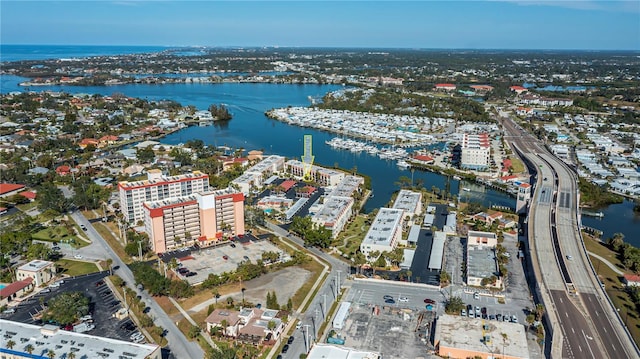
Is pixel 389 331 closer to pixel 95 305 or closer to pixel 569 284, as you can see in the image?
pixel 569 284

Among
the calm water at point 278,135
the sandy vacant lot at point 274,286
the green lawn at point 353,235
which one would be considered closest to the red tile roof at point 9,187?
the calm water at point 278,135

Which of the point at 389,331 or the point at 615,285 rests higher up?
the point at 615,285

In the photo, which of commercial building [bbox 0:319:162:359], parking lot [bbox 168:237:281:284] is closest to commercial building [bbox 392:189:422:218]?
parking lot [bbox 168:237:281:284]

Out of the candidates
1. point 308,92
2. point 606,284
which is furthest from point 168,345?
point 308,92

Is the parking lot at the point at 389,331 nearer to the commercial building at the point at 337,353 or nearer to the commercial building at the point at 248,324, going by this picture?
the commercial building at the point at 337,353

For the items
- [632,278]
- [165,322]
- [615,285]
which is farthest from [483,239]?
[165,322]

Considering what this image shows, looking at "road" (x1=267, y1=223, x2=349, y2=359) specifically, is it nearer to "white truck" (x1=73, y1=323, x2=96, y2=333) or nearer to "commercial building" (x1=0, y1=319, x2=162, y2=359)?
"commercial building" (x1=0, y1=319, x2=162, y2=359)

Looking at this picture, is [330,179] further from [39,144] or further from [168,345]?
[39,144]

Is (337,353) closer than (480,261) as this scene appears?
Yes
